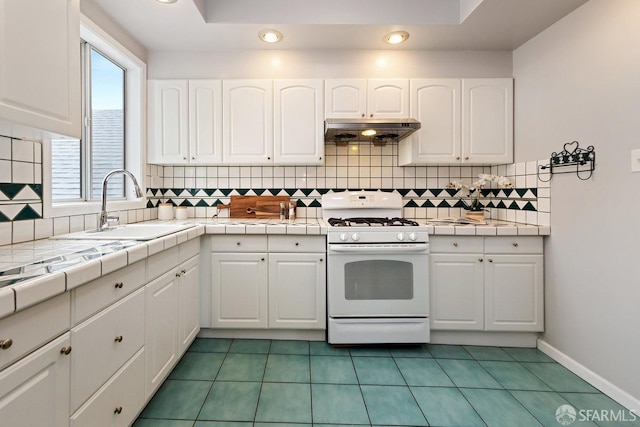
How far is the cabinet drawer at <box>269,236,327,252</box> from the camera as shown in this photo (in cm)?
232

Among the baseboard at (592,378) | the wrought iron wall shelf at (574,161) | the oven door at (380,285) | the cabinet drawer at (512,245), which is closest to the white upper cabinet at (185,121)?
the oven door at (380,285)

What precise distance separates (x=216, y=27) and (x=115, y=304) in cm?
203

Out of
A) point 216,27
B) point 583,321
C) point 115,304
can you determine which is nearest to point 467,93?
point 583,321

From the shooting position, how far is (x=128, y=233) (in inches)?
77.8

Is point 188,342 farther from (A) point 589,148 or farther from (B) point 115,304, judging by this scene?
(A) point 589,148

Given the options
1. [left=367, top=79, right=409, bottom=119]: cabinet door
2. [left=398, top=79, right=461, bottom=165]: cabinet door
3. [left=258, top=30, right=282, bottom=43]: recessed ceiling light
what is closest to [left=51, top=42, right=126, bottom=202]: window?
[left=258, top=30, right=282, bottom=43]: recessed ceiling light

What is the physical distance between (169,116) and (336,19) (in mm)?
1551

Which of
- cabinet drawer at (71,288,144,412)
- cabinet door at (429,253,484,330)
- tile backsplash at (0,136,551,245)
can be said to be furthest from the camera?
tile backsplash at (0,136,551,245)

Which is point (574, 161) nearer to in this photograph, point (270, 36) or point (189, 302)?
point (270, 36)

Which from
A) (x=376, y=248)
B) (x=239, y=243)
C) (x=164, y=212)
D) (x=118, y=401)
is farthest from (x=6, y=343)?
(x=164, y=212)

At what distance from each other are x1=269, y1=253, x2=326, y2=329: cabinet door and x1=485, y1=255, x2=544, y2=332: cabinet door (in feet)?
4.03

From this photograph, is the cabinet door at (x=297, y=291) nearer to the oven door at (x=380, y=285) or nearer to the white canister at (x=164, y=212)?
the oven door at (x=380, y=285)

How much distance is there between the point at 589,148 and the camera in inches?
74.6

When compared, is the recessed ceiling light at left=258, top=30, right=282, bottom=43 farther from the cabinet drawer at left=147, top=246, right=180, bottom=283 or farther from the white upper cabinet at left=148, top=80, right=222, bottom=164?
the cabinet drawer at left=147, top=246, right=180, bottom=283
